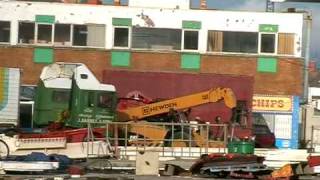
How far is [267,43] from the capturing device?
44125 mm

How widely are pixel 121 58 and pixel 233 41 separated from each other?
6464mm

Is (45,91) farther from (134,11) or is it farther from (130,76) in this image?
(134,11)

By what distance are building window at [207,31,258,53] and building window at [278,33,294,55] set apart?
53.7 inches

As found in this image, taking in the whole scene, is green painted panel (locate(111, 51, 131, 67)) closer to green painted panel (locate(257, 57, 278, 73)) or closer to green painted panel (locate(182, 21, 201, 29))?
green painted panel (locate(182, 21, 201, 29))

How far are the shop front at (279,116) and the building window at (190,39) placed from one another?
4.51 m

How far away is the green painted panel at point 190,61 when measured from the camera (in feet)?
Result: 142

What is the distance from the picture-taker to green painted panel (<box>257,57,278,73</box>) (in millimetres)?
43375

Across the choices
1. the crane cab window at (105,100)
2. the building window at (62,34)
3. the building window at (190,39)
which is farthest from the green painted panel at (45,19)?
the crane cab window at (105,100)

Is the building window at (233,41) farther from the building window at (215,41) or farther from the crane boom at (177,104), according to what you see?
the crane boom at (177,104)

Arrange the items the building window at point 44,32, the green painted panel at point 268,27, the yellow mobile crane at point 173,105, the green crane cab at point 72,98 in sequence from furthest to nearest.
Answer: the building window at point 44,32
the green painted panel at point 268,27
the yellow mobile crane at point 173,105
the green crane cab at point 72,98

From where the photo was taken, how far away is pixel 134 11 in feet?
143

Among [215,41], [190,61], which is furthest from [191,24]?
[190,61]

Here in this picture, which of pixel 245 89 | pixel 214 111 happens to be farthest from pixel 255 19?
pixel 214 111

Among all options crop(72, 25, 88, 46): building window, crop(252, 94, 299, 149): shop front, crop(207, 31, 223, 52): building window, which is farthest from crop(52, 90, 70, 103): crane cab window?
crop(252, 94, 299, 149): shop front
